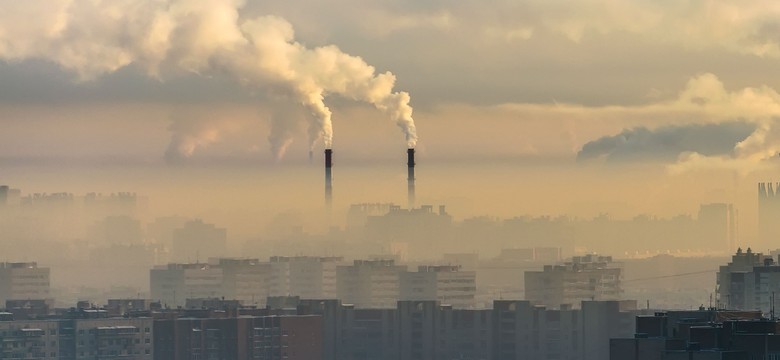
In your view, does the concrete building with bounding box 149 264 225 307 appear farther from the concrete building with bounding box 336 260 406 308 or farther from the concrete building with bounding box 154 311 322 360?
the concrete building with bounding box 154 311 322 360

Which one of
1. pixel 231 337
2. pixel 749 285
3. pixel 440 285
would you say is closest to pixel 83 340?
pixel 231 337

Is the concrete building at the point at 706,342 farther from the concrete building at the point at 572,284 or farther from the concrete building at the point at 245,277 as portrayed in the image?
the concrete building at the point at 245,277

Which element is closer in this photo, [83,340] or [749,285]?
[83,340]

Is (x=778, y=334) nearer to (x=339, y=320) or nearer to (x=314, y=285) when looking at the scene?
(x=339, y=320)

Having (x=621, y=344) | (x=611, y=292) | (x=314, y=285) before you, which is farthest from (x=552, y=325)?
(x=621, y=344)

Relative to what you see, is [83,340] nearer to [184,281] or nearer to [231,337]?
[231,337]

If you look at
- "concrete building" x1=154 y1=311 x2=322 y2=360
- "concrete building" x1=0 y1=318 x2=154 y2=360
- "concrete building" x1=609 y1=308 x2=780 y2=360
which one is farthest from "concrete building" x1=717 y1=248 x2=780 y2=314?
"concrete building" x1=609 y1=308 x2=780 y2=360
